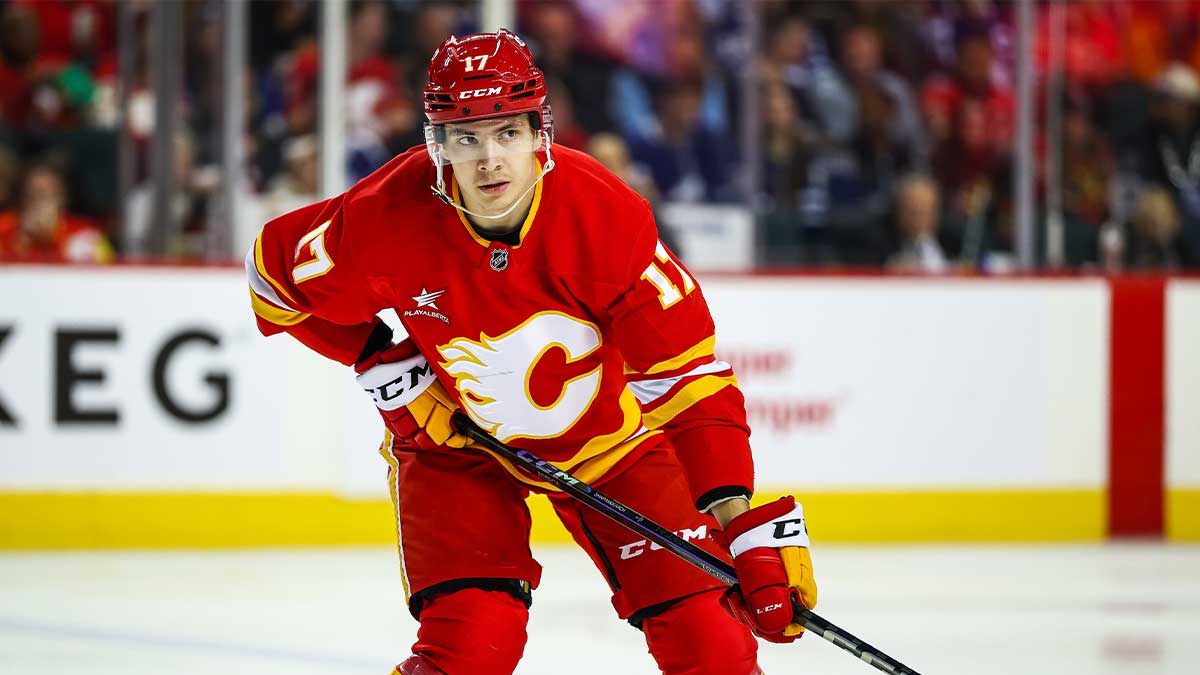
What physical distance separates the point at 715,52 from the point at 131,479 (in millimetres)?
2759

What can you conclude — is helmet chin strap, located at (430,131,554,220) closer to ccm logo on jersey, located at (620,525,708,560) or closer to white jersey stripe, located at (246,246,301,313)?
white jersey stripe, located at (246,246,301,313)

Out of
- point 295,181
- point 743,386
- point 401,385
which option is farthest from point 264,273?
point 295,181

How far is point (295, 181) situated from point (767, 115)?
1.96 m

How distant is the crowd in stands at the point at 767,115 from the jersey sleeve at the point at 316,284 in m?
3.13

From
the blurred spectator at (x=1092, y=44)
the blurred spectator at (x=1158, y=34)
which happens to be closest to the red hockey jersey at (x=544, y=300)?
the blurred spectator at (x=1092, y=44)

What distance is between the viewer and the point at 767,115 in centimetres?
694

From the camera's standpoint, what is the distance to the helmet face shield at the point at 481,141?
261 cm

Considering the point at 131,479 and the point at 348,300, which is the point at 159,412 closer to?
the point at 131,479

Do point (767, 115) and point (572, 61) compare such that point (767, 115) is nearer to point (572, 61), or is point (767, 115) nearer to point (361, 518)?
point (572, 61)

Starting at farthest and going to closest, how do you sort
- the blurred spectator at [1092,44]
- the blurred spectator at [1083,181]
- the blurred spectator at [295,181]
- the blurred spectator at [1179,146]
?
the blurred spectator at [1092,44], the blurred spectator at [1179,146], the blurred spectator at [1083,181], the blurred spectator at [295,181]

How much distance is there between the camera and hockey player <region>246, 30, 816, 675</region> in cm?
261

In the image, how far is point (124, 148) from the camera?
19.9 ft

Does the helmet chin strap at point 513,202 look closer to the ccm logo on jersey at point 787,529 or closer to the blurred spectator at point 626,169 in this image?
the ccm logo on jersey at point 787,529

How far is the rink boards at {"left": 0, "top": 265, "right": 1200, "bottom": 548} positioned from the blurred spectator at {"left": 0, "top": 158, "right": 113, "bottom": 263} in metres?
0.51
